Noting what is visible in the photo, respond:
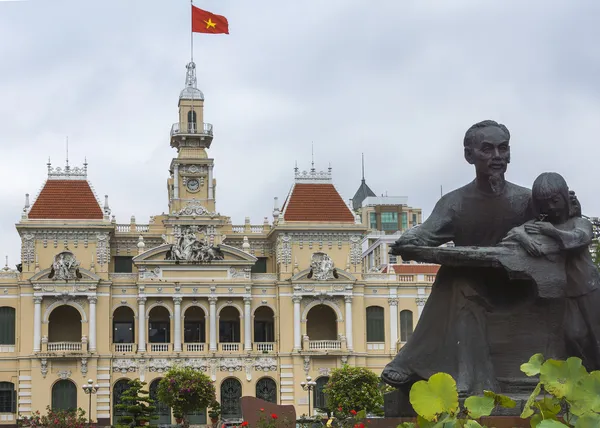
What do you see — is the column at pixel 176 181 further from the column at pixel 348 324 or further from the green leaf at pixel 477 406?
the green leaf at pixel 477 406

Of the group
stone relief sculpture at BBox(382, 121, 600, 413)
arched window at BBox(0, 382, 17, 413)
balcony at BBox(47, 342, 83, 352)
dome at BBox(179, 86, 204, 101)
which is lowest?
arched window at BBox(0, 382, 17, 413)

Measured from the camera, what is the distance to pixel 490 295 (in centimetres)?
708

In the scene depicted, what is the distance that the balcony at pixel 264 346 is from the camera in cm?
5178

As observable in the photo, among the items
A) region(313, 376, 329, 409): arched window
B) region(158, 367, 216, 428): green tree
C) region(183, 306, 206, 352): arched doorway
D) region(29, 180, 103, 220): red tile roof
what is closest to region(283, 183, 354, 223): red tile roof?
region(183, 306, 206, 352): arched doorway

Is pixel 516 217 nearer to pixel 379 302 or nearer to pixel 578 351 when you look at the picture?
pixel 578 351

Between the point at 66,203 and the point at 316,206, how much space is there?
40.9 feet

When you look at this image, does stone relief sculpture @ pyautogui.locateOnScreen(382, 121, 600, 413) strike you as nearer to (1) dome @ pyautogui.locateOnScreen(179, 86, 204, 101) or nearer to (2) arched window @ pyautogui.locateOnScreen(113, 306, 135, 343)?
(2) arched window @ pyautogui.locateOnScreen(113, 306, 135, 343)

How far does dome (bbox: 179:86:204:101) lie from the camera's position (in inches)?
2270

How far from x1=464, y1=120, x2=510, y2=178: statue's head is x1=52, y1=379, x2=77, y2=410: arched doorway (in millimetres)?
44827

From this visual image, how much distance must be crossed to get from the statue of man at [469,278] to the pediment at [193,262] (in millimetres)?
44164

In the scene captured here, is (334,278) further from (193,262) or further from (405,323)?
(193,262)

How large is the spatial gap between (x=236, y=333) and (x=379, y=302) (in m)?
7.27

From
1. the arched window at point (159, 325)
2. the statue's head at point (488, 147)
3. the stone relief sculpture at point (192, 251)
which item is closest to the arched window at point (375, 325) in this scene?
the stone relief sculpture at point (192, 251)

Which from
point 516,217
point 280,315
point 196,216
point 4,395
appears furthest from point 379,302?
point 516,217
